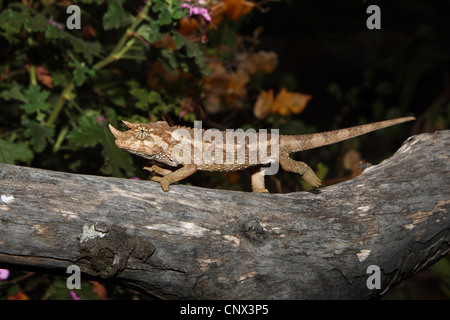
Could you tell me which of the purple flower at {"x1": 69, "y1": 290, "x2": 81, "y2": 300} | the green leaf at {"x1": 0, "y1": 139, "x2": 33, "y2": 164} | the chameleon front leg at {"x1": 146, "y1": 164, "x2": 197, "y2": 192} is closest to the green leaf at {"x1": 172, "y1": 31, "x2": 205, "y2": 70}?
the chameleon front leg at {"x1": 146, "y1": 164, "x2": 197, "y2": 192}

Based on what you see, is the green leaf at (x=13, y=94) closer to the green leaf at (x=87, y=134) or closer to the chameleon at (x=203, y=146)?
the green leaf at (x=87, y=134)

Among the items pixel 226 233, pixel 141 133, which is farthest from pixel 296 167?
pixel 141 133

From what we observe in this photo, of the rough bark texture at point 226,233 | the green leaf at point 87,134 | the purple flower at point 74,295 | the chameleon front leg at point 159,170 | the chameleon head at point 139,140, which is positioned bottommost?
the purple flower at point 74,295

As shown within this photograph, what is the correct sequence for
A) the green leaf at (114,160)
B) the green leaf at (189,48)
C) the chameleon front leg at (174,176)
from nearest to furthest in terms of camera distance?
1. the chameleon front leg at (174,176)
2. the green leaf at (189,48)
3. the green leaf at (114,160)

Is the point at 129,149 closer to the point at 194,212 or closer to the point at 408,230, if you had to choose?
the point at 194,212

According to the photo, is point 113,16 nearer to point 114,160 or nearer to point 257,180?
point 114,160

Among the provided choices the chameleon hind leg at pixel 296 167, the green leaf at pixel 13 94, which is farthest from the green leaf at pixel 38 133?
the chameleon hind leg at pixel 296 167

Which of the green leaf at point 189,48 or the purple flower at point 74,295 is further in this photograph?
the purple flower at point 74,295
